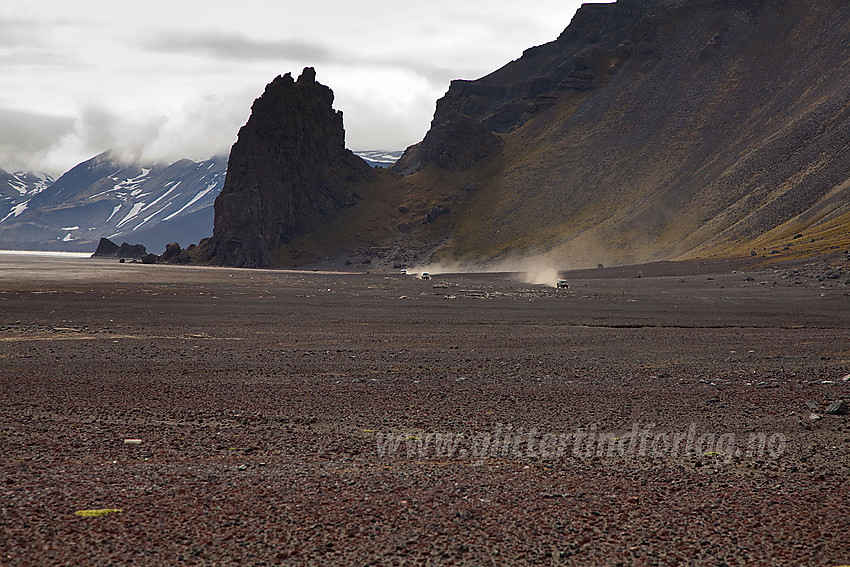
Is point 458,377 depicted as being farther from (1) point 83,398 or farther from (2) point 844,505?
(2) point 844,505

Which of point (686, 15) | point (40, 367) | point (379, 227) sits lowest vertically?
point (40, 367)

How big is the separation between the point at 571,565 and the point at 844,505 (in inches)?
145

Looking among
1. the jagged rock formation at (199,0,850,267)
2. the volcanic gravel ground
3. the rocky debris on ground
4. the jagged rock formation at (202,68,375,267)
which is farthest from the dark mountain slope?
the rocky debris on ground

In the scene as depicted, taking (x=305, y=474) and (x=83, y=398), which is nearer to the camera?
(x=305, y=474)

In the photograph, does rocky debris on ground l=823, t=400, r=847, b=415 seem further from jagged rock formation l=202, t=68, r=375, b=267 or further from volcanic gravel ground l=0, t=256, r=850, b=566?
jagged rock formation l=202, t=68, r=375, b=267

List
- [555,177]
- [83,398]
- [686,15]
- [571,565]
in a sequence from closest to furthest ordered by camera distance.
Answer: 1. [571,565]
2. [83,398]
3. [555,177]
4. [686,15]

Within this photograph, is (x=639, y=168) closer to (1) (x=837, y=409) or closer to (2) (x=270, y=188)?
(2) (x=270, y=188)

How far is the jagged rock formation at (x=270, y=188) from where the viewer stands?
17812 centimetres

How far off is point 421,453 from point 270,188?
185 meters

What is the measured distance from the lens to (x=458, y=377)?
1579 cm

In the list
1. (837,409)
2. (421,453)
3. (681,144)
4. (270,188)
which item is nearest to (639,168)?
(681,144)

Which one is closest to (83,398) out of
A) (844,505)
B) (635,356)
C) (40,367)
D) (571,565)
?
(40,367)

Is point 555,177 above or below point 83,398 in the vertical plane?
above

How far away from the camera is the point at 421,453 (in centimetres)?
924
